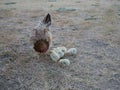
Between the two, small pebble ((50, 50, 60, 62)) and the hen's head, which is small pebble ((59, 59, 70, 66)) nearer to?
small pebble ((50, 50, 60, 62))

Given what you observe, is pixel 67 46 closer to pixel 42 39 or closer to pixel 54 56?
pixel 54 56

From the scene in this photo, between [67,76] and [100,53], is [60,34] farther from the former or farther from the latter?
[67,76]

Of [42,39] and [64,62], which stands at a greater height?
[42,39]

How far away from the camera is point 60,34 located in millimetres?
4629

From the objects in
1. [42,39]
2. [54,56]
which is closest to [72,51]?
[54,56]

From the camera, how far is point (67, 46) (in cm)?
400

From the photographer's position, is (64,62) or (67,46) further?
(67,46)

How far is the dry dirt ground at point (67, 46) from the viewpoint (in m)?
2.92

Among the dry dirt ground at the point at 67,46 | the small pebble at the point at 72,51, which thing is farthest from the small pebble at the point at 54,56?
the small pebble at the point at 72,51

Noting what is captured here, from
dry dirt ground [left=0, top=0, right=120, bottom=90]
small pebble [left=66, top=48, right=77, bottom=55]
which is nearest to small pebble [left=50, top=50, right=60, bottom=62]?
dry dirt ground [left=0, top=0, right=120, bottom=90]

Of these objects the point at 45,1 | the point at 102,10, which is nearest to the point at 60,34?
the point at 102,10

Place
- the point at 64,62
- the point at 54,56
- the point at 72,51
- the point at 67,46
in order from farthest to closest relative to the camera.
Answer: the point at 67,46
the point at 72,51
the point at 54,56
the point at 64,62

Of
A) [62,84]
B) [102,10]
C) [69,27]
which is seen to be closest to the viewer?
[62,84]

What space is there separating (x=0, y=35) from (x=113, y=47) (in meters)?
2.17
